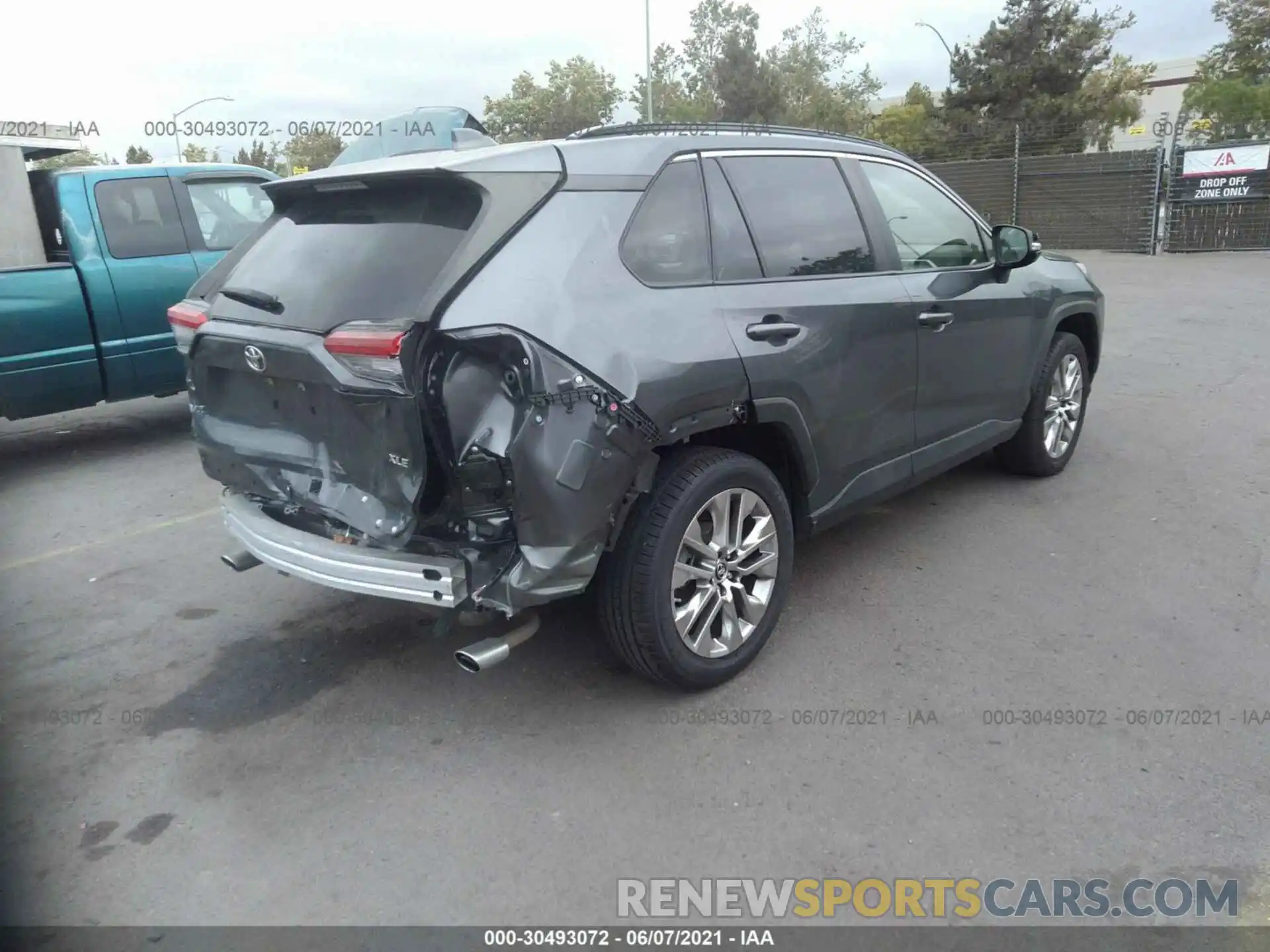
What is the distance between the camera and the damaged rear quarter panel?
2.77 metres

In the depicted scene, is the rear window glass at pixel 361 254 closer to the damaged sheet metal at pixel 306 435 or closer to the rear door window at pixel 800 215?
the damaged sheet metal at pixel 306 435

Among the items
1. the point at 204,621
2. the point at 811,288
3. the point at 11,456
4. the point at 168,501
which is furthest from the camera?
the point at 11,456

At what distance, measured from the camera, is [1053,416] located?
5480 millimetres

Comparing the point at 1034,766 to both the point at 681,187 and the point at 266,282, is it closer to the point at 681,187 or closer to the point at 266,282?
the point at 681,187

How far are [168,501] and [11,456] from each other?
2.17 metres

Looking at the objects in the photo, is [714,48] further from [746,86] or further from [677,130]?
[677,130]

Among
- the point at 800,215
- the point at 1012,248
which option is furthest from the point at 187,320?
the point at 1012,248

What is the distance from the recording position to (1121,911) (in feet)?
7.97

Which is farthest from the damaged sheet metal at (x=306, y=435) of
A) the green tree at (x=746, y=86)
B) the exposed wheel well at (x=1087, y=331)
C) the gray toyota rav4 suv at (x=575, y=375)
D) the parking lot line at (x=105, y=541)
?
the green tree at (x=746, y=86)

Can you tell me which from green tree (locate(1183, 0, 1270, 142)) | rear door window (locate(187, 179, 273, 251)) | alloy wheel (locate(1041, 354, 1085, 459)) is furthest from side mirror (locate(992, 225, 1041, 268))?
green tree (locate(1183, 0, 1270, 142))

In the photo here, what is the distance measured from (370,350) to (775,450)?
1.64 metres

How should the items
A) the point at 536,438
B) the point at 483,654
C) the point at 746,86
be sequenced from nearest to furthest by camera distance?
the point at 536,438, the point at 483,654, the point at 746,86

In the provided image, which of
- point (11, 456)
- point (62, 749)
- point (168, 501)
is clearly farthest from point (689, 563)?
point (11, 456)

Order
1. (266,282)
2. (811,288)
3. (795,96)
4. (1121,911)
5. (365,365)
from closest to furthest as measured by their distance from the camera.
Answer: (1121,911)
(365,365)
(266,282)
(811,288)
(795,96)
